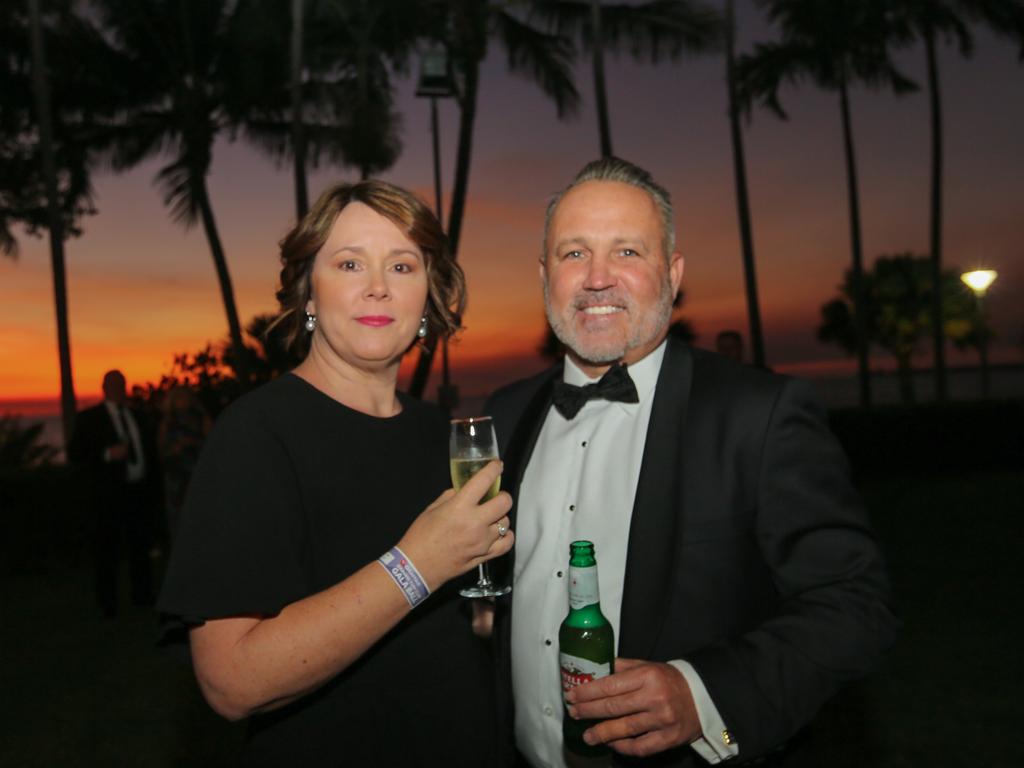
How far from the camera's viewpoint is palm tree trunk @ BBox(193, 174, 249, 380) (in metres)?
19.2

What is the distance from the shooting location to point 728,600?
217cm

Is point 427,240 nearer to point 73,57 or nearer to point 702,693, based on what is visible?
point 702,693

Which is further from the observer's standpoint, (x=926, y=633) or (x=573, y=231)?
(x=926, y=633)

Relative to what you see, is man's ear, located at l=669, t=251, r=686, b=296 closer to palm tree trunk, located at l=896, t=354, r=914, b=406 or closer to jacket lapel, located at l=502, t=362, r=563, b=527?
jacket lapel, located at l=502, t=362, r=563, b=527

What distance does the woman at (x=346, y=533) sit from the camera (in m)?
1.93

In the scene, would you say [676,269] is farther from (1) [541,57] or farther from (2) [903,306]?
(2) [903,306]

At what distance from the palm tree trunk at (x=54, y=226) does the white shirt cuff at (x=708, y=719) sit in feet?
42.0

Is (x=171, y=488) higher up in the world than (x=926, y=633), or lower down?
higher up

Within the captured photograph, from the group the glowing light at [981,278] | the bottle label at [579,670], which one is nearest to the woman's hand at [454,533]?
the bottle label at [579,670]

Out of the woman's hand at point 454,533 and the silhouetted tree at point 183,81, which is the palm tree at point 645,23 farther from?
the woman's hand at point 454,533

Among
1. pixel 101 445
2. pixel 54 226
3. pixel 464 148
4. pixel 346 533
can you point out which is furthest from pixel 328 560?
pixel 464 148

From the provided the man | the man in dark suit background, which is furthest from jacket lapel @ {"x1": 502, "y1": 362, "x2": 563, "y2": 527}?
the man in dark suit background

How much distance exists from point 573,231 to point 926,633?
569 cm

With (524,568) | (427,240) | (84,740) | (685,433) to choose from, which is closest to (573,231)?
(427,240)
